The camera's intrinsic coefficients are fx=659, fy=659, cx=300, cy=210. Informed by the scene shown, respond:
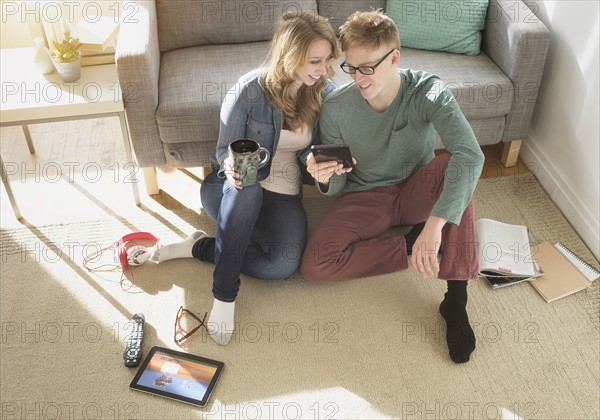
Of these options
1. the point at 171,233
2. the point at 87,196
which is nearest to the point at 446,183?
the point at 171,233

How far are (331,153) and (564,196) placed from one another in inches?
43.3

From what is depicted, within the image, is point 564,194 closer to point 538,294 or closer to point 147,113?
point 538,294

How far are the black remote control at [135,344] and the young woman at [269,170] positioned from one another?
0.71ft

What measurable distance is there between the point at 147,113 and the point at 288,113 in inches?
23.0

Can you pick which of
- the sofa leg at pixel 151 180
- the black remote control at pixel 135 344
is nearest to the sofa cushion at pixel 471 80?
the sofa leg at pixel 151 180

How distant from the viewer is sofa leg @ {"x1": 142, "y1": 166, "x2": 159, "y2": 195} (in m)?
2.56

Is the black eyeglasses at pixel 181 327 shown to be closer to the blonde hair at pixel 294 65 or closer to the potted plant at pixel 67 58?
the blonde hair at pixel 294 65

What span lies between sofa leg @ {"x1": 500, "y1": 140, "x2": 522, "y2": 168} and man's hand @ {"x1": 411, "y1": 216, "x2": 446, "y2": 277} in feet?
3.10

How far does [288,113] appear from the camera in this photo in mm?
2041

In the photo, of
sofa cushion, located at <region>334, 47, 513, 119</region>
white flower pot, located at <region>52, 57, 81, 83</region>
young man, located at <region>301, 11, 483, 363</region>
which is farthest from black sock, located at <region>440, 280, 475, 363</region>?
white flower pot, located at <region>52, 57, 81, 83</region>

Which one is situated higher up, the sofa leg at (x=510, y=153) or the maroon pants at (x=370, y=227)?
the maroon pants at (x=370, y=227)

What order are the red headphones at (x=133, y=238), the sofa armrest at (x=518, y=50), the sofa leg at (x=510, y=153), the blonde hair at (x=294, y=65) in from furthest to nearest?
1. the sofa leg at (x=510, y=153)
2. the sofa armrest at (x=518, y=50)
3. the red headphones at (x=133, y=238)
4. the blonde hair at (x=294, y=65)

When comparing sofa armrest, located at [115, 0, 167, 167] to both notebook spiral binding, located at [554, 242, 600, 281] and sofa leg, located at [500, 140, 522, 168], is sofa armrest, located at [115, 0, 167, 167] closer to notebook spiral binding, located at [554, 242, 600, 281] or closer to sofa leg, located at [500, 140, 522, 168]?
sofa leg, located at [500, 140, 522, 168]

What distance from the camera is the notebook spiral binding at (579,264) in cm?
226
